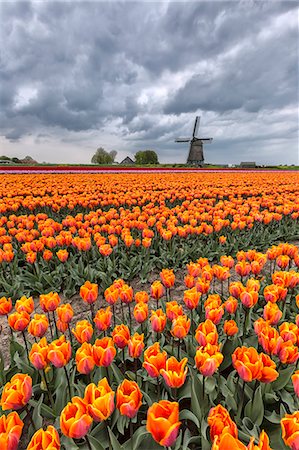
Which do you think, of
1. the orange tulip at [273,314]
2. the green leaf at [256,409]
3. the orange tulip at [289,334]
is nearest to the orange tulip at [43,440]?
the green leaf at [256,409]

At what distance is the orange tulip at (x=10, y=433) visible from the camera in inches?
53.8

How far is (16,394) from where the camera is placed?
5.52 ft

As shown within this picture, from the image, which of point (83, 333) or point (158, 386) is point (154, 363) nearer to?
point (158, 386)

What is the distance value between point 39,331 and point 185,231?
355 cm

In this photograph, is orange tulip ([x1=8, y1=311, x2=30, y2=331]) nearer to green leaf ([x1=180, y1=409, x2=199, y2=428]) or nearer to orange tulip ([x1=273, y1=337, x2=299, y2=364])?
green leaf ([x1=180, y1=409, x2=199, y2=428])

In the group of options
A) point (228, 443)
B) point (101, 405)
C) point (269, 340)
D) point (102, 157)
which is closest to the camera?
point (228, 443)

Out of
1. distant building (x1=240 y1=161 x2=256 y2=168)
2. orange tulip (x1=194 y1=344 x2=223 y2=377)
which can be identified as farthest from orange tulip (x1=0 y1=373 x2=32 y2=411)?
distant building (x1=240 y1=161 x2=256 y2=168)

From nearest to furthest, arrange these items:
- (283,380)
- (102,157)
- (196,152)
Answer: (283,380), (196,152), (102,157)

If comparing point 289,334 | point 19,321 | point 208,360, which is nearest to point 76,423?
point 208,360

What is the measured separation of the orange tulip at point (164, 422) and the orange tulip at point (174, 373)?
0.99 feet

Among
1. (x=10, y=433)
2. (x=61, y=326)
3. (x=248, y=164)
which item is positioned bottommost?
(x=61, y=326)

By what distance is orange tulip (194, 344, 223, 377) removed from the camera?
179 cm

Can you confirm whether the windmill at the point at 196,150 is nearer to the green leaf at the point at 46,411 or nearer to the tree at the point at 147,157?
the tree at the point at 147,157

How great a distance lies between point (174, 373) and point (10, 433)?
84 cm
